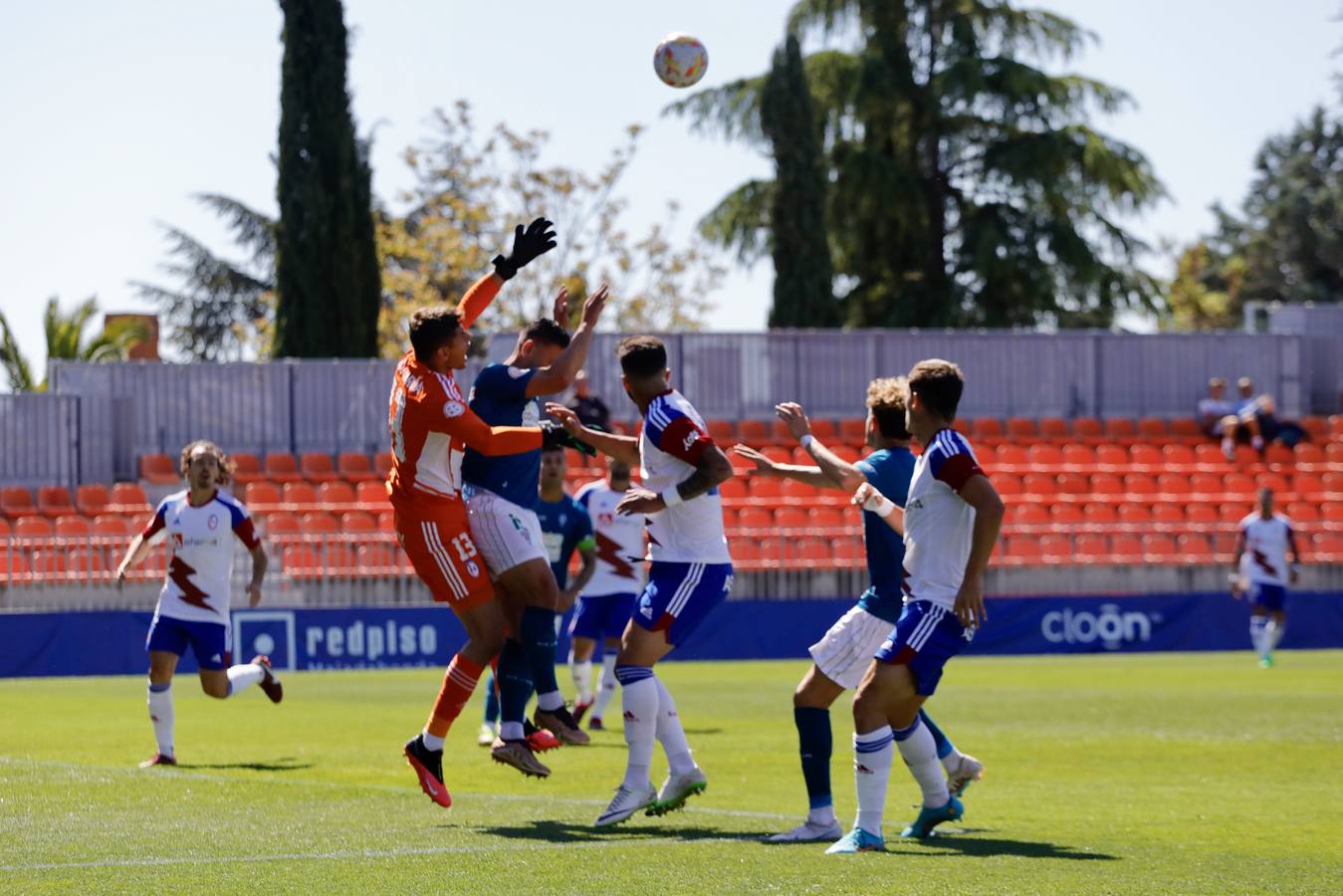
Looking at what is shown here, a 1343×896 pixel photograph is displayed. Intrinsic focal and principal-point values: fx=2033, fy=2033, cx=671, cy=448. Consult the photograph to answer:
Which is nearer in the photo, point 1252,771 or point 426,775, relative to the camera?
point 426,775

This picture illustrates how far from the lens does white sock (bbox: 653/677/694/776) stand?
9.59 m

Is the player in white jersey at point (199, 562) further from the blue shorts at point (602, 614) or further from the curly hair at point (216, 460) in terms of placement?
the blue shorts at point (602, 614)

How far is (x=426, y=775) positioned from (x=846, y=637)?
212 cm

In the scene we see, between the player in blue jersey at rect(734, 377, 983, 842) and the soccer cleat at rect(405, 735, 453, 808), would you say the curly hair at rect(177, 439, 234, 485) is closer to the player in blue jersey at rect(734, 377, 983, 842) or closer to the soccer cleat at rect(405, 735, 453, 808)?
the soccer cleat at rect(405, 735, 453, 808)

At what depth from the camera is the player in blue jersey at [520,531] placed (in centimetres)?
989

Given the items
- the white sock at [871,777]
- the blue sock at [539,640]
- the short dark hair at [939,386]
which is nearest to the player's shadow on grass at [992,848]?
the white sock at [871,777]

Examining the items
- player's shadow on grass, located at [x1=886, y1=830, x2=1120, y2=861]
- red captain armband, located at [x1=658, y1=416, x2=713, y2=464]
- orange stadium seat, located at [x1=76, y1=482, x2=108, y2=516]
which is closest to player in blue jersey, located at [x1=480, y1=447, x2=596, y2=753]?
red captain armband, located at [x1=658, y1=416, x2=713, y2=464]

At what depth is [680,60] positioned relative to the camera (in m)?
12.3

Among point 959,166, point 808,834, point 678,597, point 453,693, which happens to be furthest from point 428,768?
point 959,166

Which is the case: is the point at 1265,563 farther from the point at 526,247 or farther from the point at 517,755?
the point at 517,755

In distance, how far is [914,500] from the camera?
8.43 metres

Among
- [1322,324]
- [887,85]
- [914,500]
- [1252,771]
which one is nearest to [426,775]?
[914,500]

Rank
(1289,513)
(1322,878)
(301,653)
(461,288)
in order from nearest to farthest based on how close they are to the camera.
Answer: (1322,878) < (301,653) < (1289,513) < (461,288)

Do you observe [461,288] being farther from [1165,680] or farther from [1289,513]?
[1165,680]
